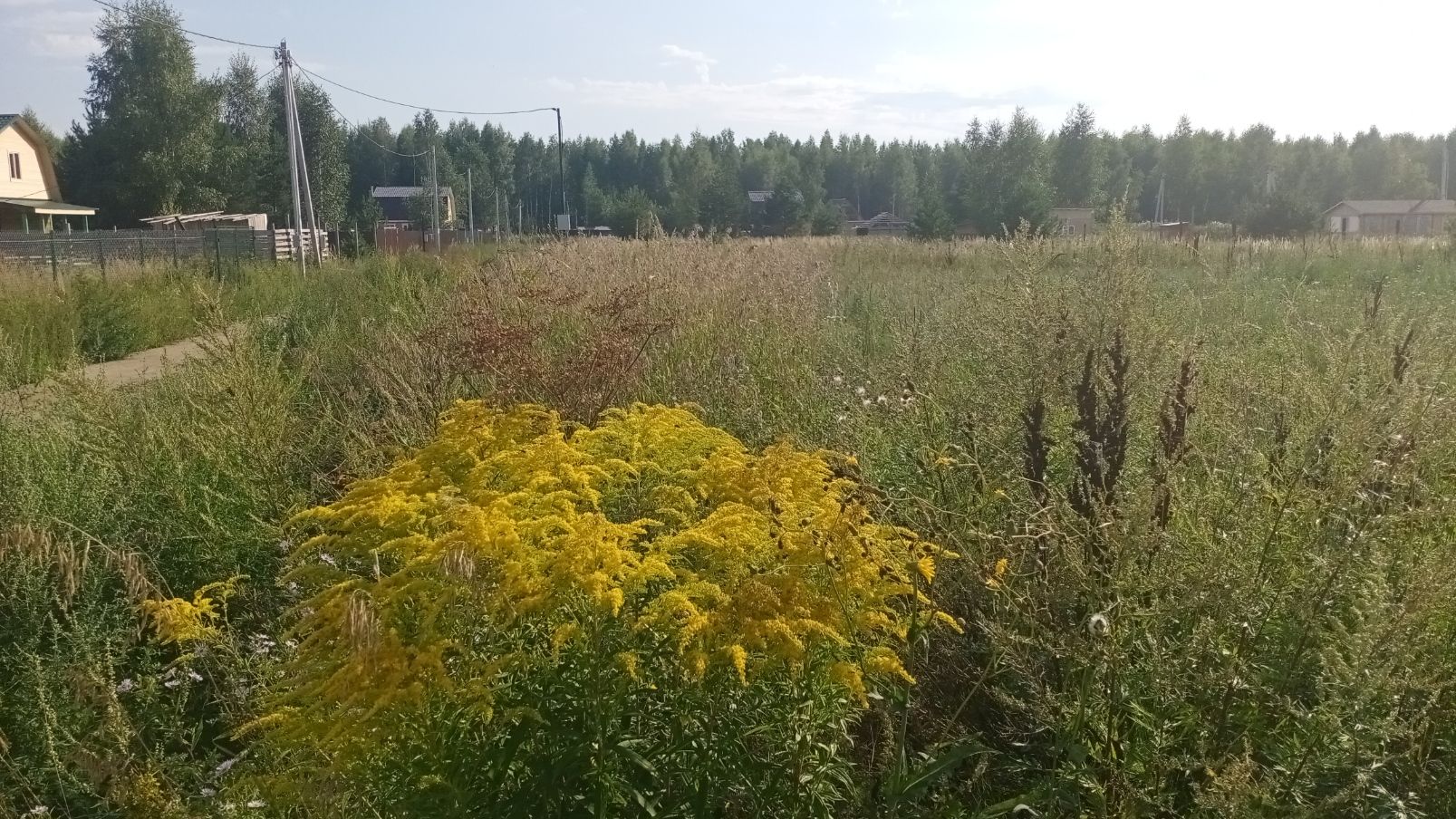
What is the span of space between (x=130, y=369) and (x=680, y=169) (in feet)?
249

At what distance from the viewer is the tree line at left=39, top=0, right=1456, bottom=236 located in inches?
1684

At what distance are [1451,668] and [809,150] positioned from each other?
3813 inches

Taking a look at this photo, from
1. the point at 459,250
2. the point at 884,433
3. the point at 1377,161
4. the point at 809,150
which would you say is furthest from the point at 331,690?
the point at 809,150

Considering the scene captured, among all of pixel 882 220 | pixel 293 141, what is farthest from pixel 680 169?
pixel 293 141

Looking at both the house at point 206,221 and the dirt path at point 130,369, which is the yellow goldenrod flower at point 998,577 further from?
the house at point 206,221

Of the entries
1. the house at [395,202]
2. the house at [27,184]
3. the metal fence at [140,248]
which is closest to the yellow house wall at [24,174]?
the house at [27,184]

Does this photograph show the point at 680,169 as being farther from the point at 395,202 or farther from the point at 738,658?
the point at 738,658

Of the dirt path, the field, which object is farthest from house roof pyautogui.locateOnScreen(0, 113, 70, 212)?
the field

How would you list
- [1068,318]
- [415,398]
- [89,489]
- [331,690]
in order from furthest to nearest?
[415,398] → [1068,318] → [89,489] → [331,690]

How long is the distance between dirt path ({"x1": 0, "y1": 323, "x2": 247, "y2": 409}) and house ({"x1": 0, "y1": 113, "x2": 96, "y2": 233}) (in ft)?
106

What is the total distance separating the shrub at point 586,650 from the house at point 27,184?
43916mm

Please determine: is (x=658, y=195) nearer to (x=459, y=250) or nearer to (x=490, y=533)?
(x=459, y=250)

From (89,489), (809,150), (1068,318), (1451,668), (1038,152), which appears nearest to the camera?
(1451,668)

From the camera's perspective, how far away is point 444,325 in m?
6.62
